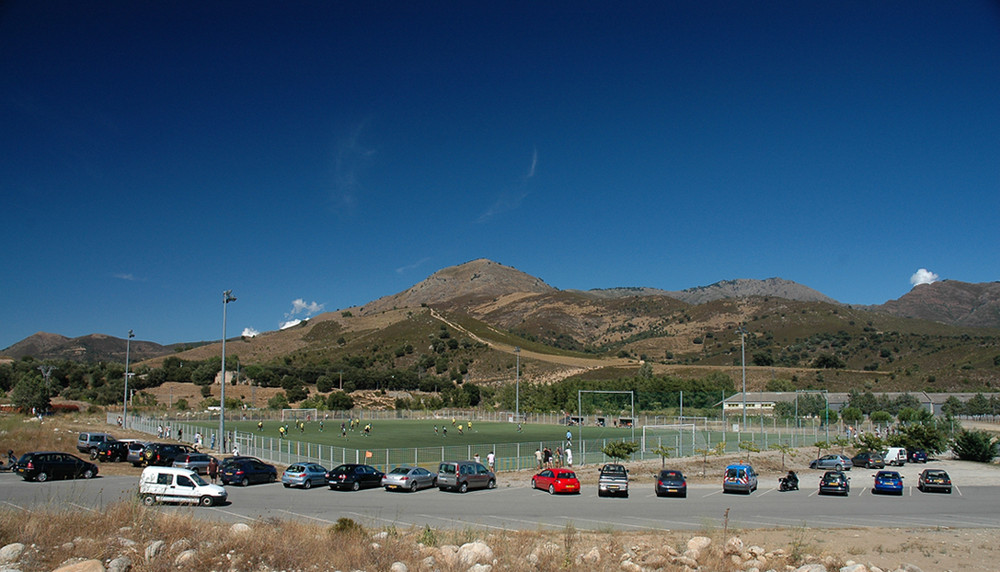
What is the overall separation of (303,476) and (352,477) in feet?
7.20

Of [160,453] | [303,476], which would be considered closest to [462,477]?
[303,476]

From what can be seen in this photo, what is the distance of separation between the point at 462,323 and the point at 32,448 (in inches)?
5847

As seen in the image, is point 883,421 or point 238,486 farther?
point 883,421

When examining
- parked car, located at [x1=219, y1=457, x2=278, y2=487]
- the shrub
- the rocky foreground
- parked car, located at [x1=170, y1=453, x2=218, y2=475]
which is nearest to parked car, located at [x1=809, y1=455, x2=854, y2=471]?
the shrub

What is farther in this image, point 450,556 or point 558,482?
point 558,482

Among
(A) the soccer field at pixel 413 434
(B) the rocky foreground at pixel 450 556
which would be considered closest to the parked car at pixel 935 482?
(B) the rocky foreground at pixel 450 556

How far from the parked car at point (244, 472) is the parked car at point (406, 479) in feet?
18.4

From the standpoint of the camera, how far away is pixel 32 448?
40625 mm

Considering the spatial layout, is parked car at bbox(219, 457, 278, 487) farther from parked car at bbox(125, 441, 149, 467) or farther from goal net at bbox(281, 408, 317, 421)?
goal net at bbox(281, 408, 317, 421)

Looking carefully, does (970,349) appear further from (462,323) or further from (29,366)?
(29,366)

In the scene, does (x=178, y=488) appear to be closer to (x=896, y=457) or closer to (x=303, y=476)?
(x=303, y=476)

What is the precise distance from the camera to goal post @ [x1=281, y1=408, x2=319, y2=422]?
87.1m

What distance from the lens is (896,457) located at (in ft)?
175

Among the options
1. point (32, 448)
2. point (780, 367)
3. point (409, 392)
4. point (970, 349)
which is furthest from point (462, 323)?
point (32, 448)
